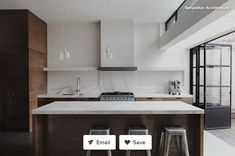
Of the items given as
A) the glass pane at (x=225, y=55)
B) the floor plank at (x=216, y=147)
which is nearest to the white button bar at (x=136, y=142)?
the floor plank at (x=216, y=147)

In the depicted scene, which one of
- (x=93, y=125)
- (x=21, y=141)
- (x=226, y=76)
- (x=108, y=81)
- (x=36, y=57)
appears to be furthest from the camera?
(x=108, y=81)

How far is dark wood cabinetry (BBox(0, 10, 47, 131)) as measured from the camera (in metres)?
4.56

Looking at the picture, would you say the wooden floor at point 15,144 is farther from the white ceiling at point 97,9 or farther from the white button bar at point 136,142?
the white ceiling at point 97,9

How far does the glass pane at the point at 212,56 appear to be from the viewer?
17.9 ft

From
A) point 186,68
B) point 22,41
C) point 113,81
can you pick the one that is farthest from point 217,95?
point 22,41

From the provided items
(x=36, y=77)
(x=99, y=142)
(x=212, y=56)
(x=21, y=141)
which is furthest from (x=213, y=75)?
(x=21, y=141)

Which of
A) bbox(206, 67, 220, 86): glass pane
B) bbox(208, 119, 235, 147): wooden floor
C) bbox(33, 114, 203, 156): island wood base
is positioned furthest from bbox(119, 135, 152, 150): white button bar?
bbox(206, 67, 220, 86): glass pane

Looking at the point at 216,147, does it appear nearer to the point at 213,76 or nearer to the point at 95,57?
the point at 213,76

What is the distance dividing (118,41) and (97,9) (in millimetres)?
1119

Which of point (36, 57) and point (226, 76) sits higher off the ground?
point (36, 57)

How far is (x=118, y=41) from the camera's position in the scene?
5461 millimetres

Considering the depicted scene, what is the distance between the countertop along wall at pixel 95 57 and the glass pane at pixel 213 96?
0.67m

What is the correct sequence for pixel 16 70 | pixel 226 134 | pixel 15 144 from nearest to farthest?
pixel 15 144
pixel 16 70
pixel 226 134

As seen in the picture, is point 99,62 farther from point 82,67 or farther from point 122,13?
point 122,13
